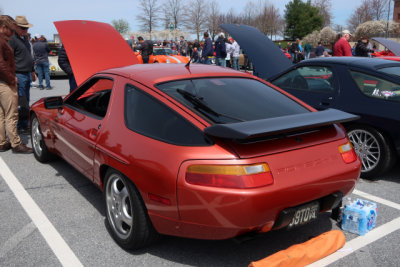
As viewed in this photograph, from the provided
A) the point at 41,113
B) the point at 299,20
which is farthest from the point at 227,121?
the point at 299,20

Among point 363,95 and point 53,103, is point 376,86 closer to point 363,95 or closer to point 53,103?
point 363,95

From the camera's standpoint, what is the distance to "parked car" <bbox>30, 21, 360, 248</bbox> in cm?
227

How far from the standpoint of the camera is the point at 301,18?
71.8m

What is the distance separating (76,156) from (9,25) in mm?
2733

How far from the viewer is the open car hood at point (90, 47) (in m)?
5.54

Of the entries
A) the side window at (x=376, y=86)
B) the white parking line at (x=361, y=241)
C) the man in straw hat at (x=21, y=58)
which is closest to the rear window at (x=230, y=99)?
the white parking line at (x=361, y=241)

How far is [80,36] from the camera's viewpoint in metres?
5.80

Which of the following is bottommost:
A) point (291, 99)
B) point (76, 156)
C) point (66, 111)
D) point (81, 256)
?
point (81, 256)

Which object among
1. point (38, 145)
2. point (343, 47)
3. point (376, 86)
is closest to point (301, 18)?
point (343, 47)

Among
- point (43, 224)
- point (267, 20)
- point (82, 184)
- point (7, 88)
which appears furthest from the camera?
point (267, 20)

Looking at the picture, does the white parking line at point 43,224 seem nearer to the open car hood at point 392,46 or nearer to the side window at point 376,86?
the side window at point 376,86

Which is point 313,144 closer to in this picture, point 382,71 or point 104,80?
point 104,80

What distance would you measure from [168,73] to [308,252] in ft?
5.84

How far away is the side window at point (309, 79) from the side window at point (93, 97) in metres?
3.03
